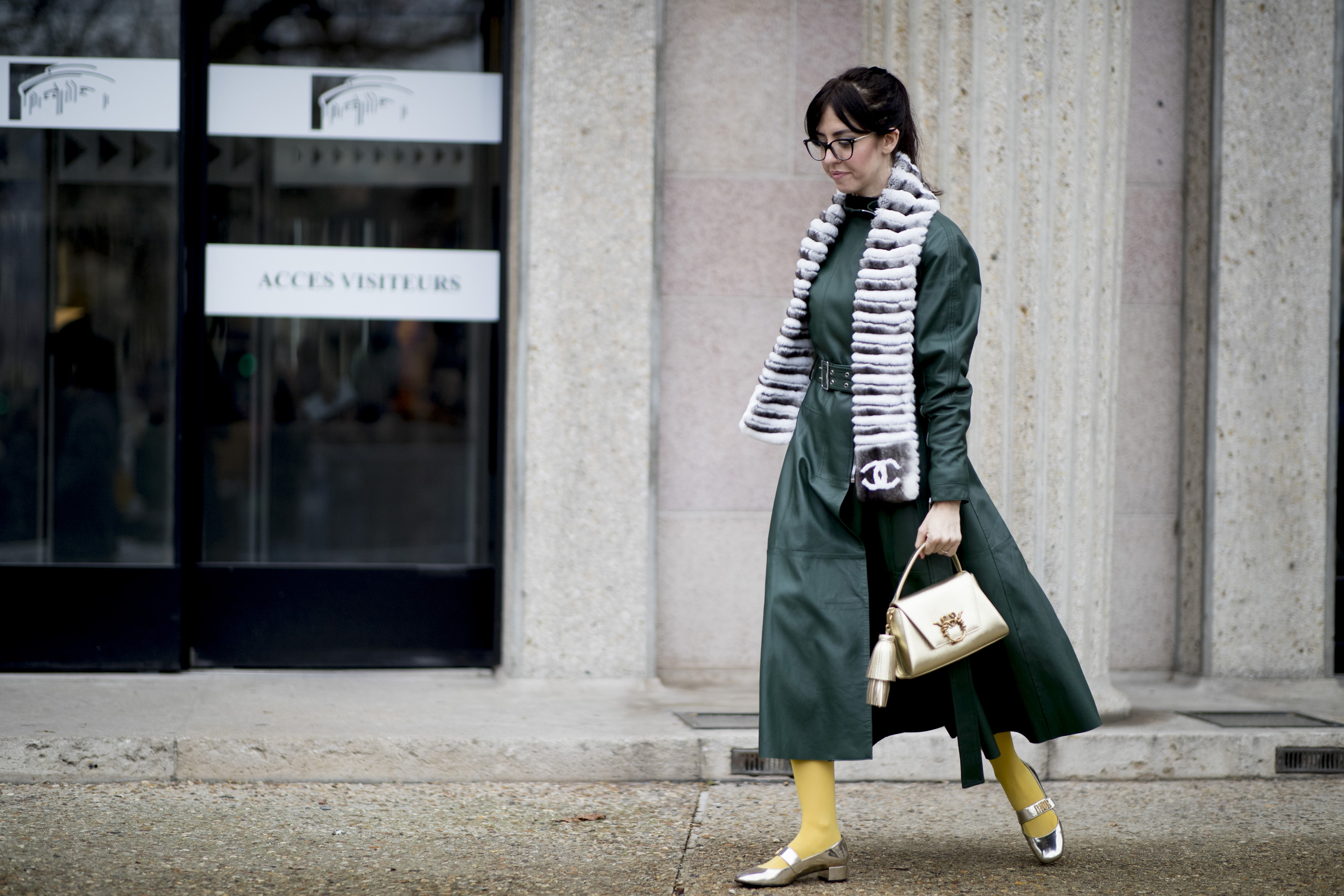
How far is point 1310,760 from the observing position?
474 cm

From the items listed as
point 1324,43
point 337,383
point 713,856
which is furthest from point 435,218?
point 1324,43

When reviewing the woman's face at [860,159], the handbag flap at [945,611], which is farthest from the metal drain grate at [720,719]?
the woman's face at [860,159]

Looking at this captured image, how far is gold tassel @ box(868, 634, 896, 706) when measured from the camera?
10.2ft

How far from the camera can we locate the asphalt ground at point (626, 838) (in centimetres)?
337

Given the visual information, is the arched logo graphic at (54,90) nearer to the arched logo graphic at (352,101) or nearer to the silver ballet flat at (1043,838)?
the arched logo graphic at (352,101)

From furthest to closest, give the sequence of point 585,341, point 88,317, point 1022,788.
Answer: point 88,317
point 585,341
point 1022,788

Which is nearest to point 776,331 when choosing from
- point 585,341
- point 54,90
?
point 585,341

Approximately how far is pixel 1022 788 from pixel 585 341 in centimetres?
261

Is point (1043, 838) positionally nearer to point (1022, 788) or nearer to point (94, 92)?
point (1022, 788)

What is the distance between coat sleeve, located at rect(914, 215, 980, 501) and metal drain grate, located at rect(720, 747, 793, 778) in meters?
1.60

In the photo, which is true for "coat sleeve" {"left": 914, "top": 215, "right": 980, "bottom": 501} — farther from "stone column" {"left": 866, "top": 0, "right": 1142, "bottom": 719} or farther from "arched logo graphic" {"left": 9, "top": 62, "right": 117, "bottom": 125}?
"arched logo graphic" {"left": 9, "top": 62, "right": 117, "bottom": 125}

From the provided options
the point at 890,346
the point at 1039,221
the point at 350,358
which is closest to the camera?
the point at 890,346

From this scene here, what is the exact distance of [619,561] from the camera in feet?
17.8

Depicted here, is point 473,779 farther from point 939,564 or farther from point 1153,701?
point 1153,701
